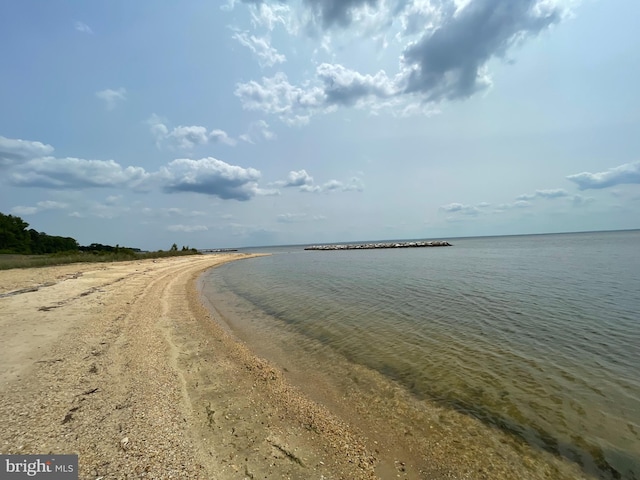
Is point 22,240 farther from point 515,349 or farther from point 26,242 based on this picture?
point 515,349

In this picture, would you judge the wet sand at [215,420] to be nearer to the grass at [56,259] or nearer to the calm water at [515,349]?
the calm water at [515,349]

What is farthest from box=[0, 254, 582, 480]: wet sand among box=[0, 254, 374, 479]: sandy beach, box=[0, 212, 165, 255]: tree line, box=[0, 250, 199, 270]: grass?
box=[0, 212, 165, 255]: tree line

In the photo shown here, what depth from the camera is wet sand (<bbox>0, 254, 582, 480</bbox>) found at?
14.5 ft

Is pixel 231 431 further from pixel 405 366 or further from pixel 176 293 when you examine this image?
pixel 176 293

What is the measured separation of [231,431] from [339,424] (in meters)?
2.11

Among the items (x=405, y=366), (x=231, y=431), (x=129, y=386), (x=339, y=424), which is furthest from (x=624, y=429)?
(x=129, y=386)

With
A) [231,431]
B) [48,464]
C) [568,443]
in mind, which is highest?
[48,464]

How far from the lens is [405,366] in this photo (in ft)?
28.0

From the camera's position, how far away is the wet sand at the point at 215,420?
4.41m

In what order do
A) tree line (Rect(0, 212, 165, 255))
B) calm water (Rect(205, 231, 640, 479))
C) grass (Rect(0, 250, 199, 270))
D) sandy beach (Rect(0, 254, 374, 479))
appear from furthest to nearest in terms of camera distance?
tree line (Rect(0, 212, 165, 255)) < grass (Rect(0, 250, 199, 270)) < calm water (Rect(205, 231, 640, 479)) < sandy beach (Rect(0, 254, 374, 479))

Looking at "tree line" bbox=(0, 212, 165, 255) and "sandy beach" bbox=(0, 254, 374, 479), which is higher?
"tree line" bbox=(0, 212, 165, 255)

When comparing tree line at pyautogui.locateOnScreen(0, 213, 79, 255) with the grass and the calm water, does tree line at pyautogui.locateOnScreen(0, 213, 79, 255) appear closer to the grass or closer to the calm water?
the grass

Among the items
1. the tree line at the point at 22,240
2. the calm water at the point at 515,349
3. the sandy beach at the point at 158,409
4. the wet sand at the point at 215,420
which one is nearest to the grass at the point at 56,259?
the tree line at the point at 22,240

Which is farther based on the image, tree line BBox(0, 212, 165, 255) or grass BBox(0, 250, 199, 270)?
tree line BBox(0, 212, 165, 255)
